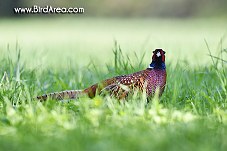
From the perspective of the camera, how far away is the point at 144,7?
31.7 metres

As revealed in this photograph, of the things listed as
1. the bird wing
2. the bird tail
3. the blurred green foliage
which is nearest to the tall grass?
the bird wing

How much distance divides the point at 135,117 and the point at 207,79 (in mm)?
2286

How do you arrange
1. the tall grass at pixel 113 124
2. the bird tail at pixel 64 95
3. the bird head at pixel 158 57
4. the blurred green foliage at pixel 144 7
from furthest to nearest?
the blurred green foliage at pixel 144 7
the bird head at pixel 158 57
the bird tail at pixel 64 95
the tall grass at pixel 113 124

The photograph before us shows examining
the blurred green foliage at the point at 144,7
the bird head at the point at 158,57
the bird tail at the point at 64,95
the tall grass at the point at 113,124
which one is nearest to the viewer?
the tall grass at the point at 113,124

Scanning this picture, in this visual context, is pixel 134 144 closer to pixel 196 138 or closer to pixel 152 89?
pixel 196 138

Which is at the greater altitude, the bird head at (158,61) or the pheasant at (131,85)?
the bird head at (158,61)

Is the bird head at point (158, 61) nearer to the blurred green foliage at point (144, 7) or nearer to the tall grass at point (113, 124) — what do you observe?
the tall grass at point (113, 124)

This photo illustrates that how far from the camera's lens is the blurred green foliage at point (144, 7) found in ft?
96.9

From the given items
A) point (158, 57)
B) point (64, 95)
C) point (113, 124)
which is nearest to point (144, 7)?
point (158, 57)

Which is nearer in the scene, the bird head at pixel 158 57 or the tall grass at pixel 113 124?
the tall grass at pixel 113 124

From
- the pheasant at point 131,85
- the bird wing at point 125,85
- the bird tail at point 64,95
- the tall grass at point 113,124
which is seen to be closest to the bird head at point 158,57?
the pheasant at point 131,85

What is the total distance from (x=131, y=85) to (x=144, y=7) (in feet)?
90.0

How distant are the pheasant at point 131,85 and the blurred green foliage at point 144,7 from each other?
24.6m

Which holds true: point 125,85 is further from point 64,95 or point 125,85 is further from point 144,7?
point 144,7
